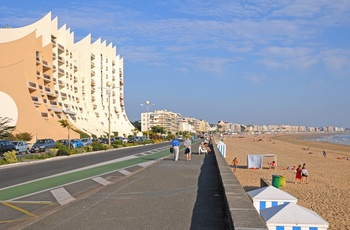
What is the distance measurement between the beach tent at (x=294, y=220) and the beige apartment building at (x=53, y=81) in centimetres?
4150

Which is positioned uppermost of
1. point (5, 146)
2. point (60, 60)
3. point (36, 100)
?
point (60, 60)

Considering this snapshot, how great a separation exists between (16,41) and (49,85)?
1191 centimetres

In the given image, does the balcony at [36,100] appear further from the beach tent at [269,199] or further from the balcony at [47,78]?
the beach tent at [269,199]

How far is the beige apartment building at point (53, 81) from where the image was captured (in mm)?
57625

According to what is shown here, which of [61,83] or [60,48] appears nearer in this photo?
[60,48]

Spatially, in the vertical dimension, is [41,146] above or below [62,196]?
above

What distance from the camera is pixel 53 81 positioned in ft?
238

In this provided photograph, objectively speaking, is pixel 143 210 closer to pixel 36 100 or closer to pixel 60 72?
pixel 36 100

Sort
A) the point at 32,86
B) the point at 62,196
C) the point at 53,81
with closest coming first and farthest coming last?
the point at 62,196, the point at 32,86, the point at 53,81

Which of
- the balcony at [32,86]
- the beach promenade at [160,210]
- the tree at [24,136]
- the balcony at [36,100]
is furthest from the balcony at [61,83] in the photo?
the beach promenade at [160,210]

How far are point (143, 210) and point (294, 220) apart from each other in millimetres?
3439


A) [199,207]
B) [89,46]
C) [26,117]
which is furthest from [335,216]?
[89,46]

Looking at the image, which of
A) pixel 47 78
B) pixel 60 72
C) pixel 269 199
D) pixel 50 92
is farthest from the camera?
pixel 60 72

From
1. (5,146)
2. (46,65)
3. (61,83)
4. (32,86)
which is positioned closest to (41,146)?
(5,146)
